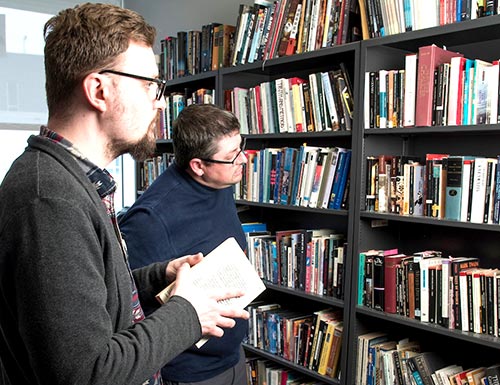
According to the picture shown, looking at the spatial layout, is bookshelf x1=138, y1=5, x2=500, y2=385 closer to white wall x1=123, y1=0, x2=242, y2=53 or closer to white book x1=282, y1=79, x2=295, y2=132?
white book x1=282, y1=79, x2=295, y2=132

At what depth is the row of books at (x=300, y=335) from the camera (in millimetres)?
2363

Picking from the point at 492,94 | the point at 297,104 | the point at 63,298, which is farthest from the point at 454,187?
the point at 63,298

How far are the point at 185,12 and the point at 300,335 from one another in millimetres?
2534

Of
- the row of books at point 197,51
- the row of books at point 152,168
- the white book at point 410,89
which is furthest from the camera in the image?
the row of books at point 152,168

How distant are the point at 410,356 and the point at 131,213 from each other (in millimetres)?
1247

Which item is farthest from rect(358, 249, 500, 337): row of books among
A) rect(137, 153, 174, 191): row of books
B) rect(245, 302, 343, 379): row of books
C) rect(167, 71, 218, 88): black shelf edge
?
rect(137, 153, 174, 191): row of books

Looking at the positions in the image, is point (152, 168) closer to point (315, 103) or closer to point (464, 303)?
point (315, 103)

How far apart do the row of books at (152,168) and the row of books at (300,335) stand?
115 centimetres

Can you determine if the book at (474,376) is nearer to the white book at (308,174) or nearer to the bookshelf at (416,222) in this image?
the bookshelf at (416,222)

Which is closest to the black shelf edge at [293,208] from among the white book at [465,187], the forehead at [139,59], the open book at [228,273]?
the white book at [465,187]

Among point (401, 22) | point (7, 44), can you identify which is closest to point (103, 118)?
point (401, 22)

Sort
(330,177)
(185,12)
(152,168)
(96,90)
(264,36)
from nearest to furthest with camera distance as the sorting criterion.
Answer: (96,90), (330,177), (264,36), (152,168), (185,12)

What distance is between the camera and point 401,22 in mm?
2061

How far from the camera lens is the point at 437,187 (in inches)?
76.9
